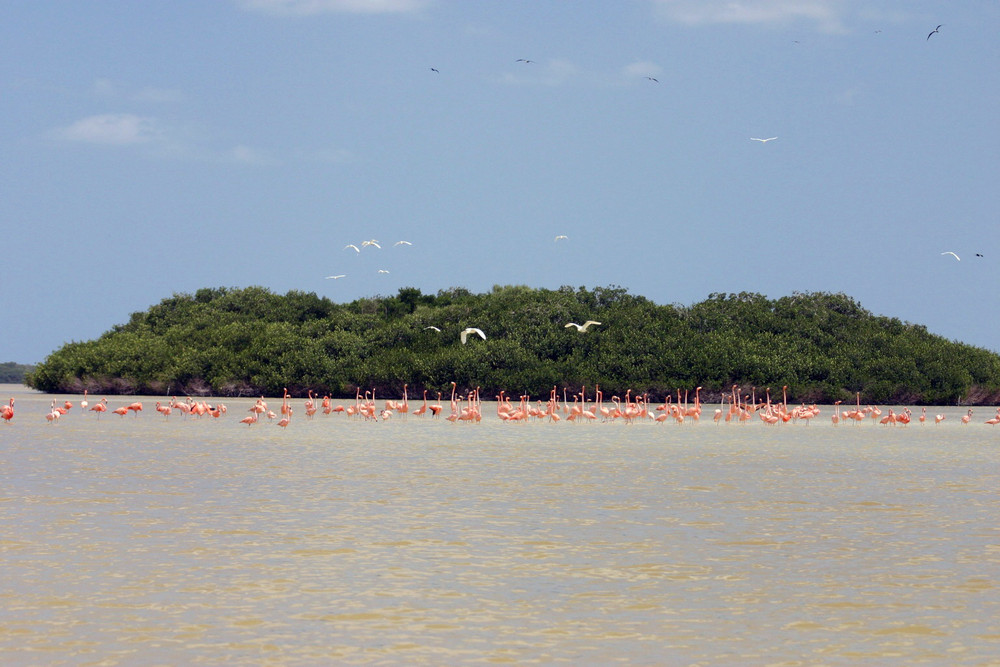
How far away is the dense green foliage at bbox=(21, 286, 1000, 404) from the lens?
56.2 m

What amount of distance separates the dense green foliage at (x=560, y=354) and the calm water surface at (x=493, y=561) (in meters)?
35.9

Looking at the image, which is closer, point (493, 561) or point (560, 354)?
point (493, 561)

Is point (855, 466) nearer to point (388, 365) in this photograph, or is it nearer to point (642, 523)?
point (642, 523)

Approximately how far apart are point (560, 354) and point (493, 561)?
161 feet

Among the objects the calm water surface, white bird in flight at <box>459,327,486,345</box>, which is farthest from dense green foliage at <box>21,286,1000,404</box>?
the calm water surface

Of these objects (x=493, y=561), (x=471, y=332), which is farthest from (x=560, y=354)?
(x=493, y=561)

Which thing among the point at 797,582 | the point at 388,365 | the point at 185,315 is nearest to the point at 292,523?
the point at 797,582

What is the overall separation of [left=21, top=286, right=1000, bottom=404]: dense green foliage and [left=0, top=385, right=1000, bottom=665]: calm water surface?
35.9 metres

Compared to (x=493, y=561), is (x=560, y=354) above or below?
above

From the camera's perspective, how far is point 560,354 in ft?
194

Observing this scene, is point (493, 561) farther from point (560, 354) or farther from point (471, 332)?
point (471, 332)

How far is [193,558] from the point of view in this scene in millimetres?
10109

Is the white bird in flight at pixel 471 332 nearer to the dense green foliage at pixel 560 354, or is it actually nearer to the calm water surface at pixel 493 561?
the dense green foliage at pixel 560 354

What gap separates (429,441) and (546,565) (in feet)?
51.0
